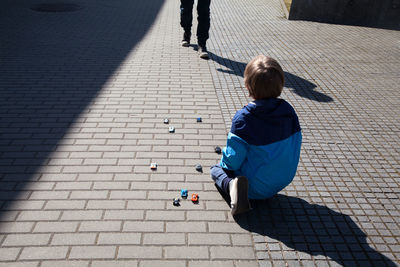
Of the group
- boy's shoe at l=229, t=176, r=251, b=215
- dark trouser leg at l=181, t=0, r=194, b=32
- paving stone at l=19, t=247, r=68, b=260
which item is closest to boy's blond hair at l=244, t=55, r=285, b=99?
boy's shoe at l=229, t=176, r=251, b=215

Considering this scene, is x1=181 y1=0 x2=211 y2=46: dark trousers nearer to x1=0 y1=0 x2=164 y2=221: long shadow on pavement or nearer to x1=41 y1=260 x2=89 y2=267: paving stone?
x1=0 y1=0 x2=164 y2=221: long shadow on pavement

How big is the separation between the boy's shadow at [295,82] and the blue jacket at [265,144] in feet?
9.83

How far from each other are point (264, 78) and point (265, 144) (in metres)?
0.56

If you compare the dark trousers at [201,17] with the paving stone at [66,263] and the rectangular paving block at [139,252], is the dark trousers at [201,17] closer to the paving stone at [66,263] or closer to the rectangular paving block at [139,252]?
the rectangular paving block at [139,252]

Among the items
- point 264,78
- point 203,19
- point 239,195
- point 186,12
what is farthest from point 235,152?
point 186,12

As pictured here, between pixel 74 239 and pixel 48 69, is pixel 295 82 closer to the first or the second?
pixel 48 69

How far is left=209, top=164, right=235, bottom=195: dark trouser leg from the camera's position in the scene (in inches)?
131

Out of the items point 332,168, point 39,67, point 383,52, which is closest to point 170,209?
point 332,168

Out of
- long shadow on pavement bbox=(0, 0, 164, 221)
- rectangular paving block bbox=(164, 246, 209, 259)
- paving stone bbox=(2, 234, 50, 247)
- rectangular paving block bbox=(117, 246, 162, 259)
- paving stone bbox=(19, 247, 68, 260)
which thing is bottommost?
long shadow on pavement bbox=(0, 0, 164, 221)

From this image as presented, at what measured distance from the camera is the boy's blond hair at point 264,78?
292cm

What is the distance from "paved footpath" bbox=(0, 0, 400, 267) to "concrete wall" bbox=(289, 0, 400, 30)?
2.82 m

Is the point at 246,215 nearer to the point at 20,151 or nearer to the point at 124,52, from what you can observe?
the point at 20,151

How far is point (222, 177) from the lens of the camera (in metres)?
3.39

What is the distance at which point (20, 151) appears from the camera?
4.07 meters
